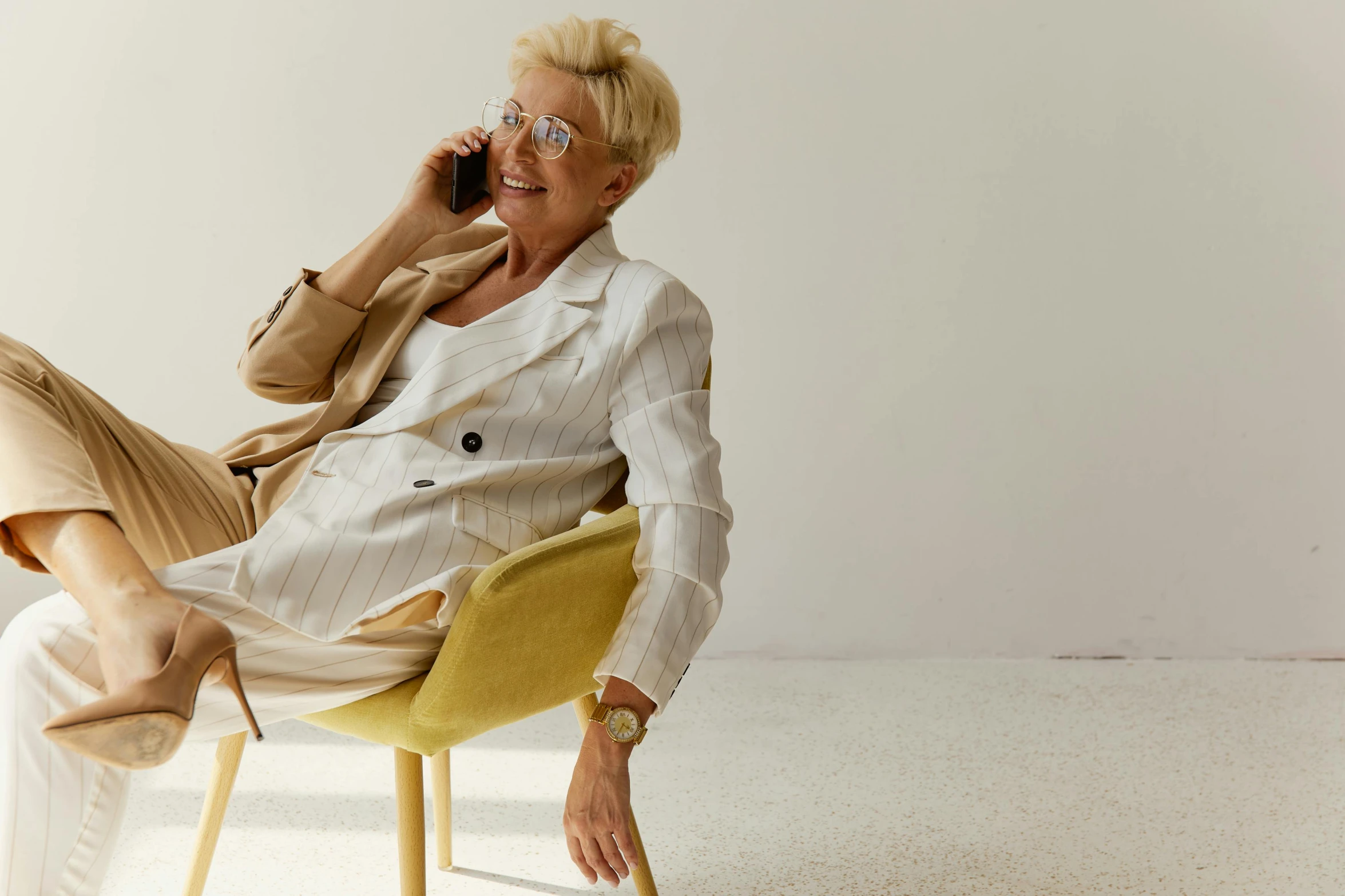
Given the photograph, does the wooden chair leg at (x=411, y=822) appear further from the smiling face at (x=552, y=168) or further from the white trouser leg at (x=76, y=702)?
the smiling face at (x=552, y=168)

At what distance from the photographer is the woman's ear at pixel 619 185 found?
1842 millimetres

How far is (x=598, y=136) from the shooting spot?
178cm

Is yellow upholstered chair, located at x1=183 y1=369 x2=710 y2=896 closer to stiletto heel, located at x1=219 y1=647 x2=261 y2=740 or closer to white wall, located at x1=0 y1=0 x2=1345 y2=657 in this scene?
stiletto heel, located at x1=219 y1=647 x2=261 y2=740

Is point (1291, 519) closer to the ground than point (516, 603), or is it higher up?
closer to the ground

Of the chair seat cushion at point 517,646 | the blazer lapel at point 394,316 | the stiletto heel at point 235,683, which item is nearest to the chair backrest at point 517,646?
the chair seat cushion at point 517,646

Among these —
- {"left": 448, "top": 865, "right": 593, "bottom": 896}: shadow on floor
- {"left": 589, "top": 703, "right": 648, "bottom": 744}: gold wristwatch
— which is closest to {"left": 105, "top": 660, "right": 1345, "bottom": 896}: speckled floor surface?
{"left": 448, "top": 865, "right": 593, "bottom": 896}: shadow on floor

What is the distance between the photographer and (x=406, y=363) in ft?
6.05

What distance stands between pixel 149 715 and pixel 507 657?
445 mm

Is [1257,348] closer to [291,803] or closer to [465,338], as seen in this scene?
[465,338]

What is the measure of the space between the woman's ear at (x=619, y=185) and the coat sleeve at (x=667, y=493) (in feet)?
0.64

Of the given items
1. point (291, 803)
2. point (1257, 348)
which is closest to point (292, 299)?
point (291, 803)

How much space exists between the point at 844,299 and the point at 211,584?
6.86 ft

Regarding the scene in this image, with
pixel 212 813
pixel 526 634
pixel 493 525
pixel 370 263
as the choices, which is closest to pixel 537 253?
pixel 370 263

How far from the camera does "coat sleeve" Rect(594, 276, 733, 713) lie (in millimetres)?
1503
